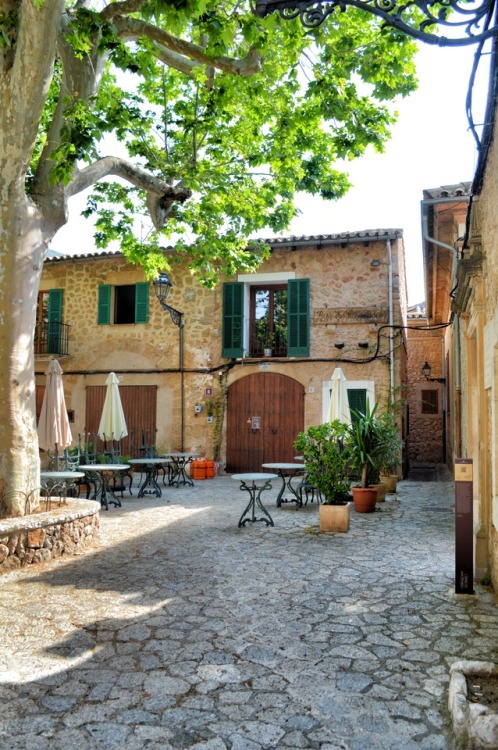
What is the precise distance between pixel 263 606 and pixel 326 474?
3.12m

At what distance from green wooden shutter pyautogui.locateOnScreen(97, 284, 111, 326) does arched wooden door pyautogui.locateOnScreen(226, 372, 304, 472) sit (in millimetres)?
3980

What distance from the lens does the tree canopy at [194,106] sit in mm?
5270

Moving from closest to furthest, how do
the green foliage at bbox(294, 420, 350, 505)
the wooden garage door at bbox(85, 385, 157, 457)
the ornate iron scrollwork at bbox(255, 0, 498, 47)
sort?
1. the ornate iron scrollwork at bbox(255, 0, 498, 47)
2. the green foliage at bbox(294, 420, 350, 505)
3. the wooden garage door at bbox(85, 385, 157, 457)

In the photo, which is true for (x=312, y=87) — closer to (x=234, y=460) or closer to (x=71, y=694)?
(x=71, y=694)

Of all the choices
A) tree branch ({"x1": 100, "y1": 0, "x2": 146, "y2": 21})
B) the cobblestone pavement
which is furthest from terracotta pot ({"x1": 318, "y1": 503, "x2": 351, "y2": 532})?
tree branch ({"x1": 100, "y1": 0, "x2": 146, "y2": 21})

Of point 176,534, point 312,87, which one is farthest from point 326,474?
point 312,87

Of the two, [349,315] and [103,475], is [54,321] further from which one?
[103,475]

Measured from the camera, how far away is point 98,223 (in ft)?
31.9

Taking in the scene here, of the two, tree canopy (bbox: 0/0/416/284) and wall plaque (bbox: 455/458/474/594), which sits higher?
tree canopy (bbox: 0/0/416/284)

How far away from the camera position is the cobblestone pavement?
8.50ft

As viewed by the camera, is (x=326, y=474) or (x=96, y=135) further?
(x=326, y=474)

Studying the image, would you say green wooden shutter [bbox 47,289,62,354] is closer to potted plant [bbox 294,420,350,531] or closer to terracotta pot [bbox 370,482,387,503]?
terracotta pot [bbox 370,482,387,503]

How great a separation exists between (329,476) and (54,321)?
11.1 metres

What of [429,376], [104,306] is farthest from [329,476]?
[429,376]
